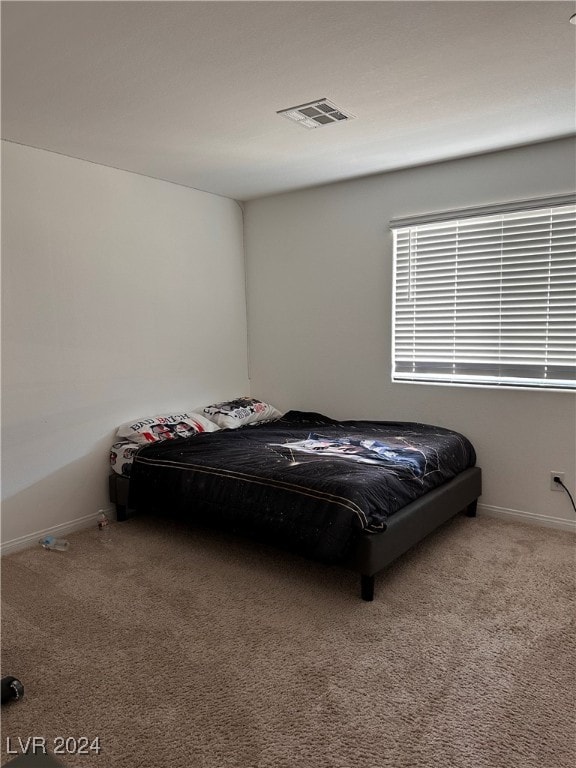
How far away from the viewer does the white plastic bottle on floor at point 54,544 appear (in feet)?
11.1

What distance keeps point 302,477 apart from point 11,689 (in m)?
1.52

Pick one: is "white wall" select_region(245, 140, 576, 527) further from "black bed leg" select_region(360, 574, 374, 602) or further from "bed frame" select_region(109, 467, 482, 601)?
"black bed leg" select_region(360, 574, 374, 602)

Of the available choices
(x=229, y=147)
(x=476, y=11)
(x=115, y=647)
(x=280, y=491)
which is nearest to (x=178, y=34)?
(x=476, y=11)

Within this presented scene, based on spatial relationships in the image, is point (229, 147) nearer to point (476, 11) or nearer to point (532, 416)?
point (476, 11)

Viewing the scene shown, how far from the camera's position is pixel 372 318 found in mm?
4285

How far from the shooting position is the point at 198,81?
2.49 meters

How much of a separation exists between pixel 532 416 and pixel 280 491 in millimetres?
1788

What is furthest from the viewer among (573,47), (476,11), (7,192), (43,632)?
(7,192)

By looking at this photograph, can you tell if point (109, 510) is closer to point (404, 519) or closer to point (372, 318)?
point (404, 519)

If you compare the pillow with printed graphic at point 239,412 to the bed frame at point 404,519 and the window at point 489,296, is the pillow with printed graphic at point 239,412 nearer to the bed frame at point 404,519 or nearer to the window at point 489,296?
the bed frame at point 404,519

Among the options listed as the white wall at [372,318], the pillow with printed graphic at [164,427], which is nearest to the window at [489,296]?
the white wall at [372,318]

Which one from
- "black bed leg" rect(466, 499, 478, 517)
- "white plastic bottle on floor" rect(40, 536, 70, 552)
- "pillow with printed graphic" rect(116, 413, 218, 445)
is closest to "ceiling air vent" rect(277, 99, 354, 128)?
"pillow with printed graphic" rect(116, 413, 218, 445)

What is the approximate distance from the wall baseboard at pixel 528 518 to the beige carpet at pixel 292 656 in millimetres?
251

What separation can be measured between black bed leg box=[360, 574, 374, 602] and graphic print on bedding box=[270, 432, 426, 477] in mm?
627
